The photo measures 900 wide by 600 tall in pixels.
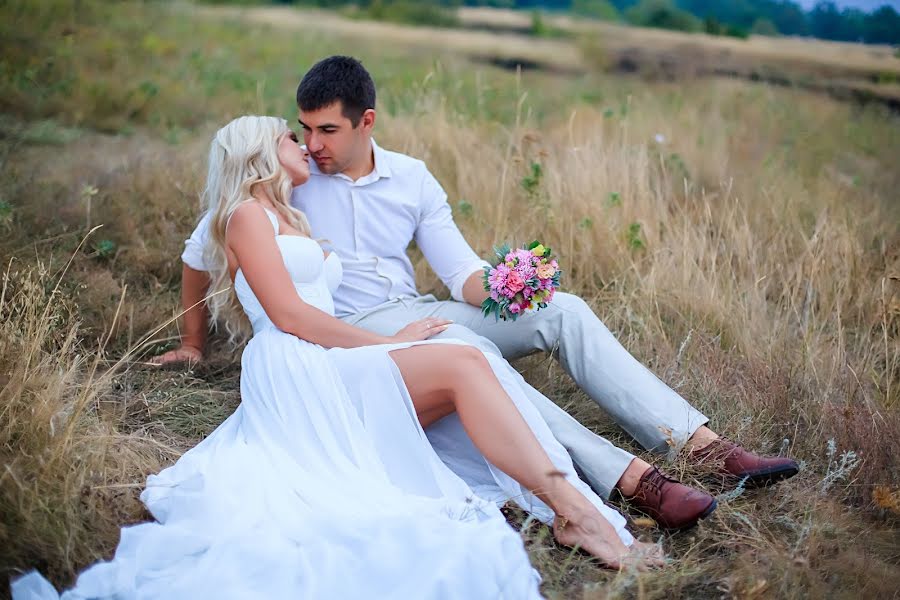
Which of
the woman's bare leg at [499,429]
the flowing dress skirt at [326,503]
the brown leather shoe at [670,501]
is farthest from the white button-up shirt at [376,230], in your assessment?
the brown leather shoe at [670,501]

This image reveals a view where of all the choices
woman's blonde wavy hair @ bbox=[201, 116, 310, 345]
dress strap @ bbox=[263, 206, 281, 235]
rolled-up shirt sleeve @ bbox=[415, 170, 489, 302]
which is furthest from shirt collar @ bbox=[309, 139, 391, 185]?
dress strap @ bbox=[263, 206, 281, 235]

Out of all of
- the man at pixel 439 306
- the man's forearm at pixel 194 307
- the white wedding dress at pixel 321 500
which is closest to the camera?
the white wedding dress at pixel 321 500

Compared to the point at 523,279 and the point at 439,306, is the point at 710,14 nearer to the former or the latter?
the point at 439,306

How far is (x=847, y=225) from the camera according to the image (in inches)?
206

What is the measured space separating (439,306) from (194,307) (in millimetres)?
1197

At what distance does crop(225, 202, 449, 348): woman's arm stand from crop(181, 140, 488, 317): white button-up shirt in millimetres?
546

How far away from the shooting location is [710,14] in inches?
468

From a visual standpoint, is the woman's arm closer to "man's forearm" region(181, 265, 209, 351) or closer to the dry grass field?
the dry grass field

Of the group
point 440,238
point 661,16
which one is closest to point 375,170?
point 440,238

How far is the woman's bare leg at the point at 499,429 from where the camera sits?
9.59 ft

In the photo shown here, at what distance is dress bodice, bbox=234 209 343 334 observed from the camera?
11.4ft

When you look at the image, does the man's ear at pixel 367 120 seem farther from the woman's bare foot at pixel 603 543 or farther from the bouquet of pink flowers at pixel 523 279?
the woman's bare foot at pixel 603 543

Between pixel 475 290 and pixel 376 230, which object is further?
pixel 376 230

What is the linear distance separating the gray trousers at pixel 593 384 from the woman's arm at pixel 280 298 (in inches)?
14.6
